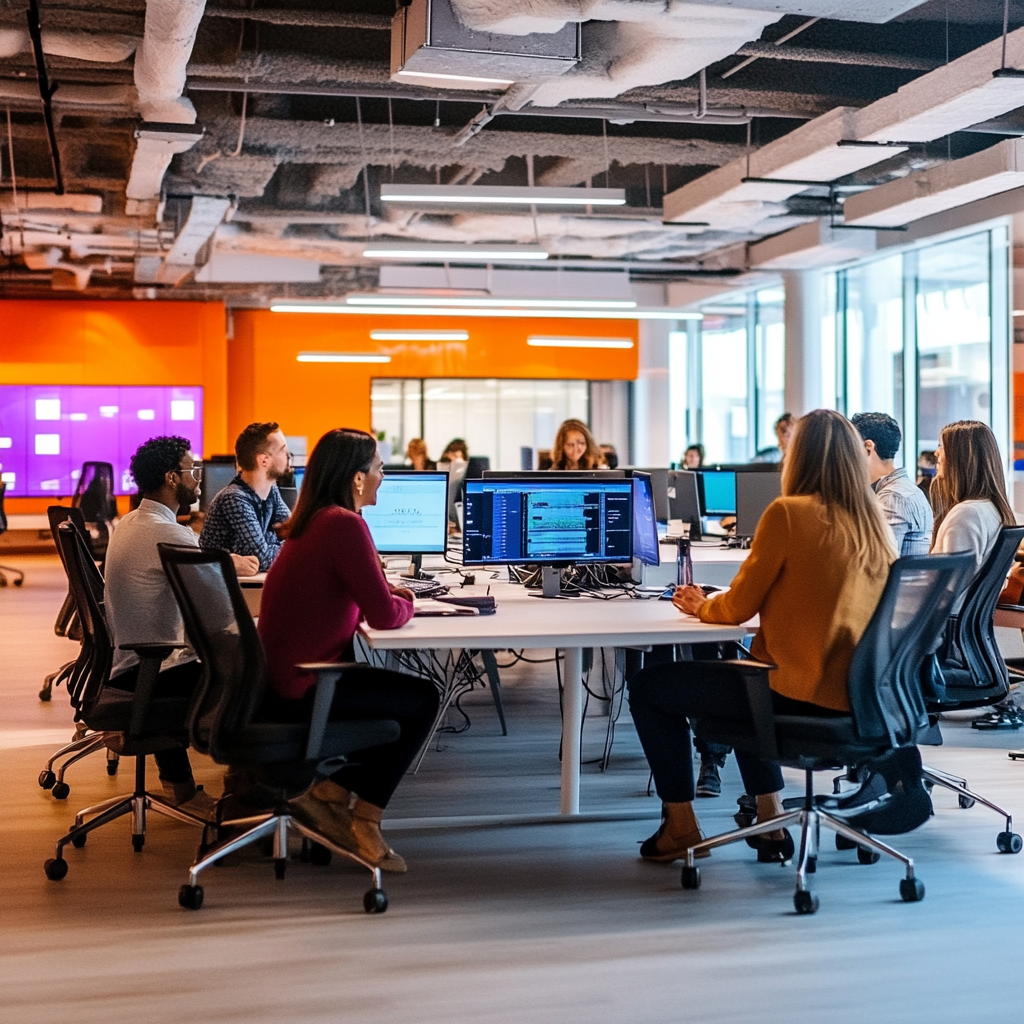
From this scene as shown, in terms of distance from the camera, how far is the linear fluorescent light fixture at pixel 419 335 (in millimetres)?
15141

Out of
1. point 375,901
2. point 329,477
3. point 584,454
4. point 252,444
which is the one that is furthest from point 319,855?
→ point 584,454

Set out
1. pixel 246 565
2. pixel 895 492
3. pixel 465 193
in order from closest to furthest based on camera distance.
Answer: pixel 895 492
pixel 246 565
pixel 465 193

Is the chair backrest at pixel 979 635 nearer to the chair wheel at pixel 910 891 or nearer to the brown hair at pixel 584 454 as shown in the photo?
the chair wheel at pixel 910 891

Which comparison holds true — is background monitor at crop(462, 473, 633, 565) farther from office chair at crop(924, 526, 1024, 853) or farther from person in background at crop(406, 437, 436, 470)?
person in background at crop(406, 437, 436, 470)

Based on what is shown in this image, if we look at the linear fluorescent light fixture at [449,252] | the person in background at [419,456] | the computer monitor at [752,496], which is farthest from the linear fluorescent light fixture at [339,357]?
the computer monitor at [752,496]

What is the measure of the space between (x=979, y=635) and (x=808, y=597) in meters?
1.15

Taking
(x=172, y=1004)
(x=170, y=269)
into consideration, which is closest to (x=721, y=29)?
(x=172, y=1004)

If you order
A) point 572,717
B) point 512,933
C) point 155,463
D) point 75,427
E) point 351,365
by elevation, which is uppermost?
point 351,365

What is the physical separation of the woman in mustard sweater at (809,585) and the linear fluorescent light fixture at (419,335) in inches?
458

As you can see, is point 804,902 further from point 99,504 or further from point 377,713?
point 99,504

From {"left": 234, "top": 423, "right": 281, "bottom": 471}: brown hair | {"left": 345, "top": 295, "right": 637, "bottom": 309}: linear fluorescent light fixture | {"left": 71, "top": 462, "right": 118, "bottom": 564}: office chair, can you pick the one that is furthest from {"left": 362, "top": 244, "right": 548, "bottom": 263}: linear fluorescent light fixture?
{"left": 234, "top": 423, "right": 281, "bottom": 471}: brown hair

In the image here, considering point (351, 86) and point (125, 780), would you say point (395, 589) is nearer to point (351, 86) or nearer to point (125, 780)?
point (125, 780)

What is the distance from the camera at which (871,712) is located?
3.50 m

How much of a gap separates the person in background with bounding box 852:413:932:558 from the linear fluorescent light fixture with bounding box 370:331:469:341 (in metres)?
10.3
